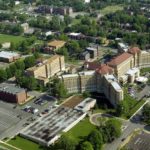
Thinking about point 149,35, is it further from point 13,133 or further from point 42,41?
point 13,133

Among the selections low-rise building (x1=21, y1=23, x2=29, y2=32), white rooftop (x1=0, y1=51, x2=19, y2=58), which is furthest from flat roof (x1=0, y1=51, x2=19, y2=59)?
low-rise building (x1=21, y1=23, x2=29, y2=32)

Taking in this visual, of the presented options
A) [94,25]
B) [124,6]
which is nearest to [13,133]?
[94,25]

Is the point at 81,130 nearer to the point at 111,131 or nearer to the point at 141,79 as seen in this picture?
the point at 111,131

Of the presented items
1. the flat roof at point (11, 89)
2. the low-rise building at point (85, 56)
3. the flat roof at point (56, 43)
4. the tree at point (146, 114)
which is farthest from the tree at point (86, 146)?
the flat roof at point (56, 43)

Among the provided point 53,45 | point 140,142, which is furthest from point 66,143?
point 53,45

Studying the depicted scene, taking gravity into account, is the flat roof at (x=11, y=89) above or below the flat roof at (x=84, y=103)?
above

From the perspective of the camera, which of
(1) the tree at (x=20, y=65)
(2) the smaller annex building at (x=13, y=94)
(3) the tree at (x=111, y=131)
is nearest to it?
(3) the tree at (x=111, y=131)

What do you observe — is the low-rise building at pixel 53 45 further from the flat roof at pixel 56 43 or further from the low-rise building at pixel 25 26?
the low-rise building at pixel 25 26
